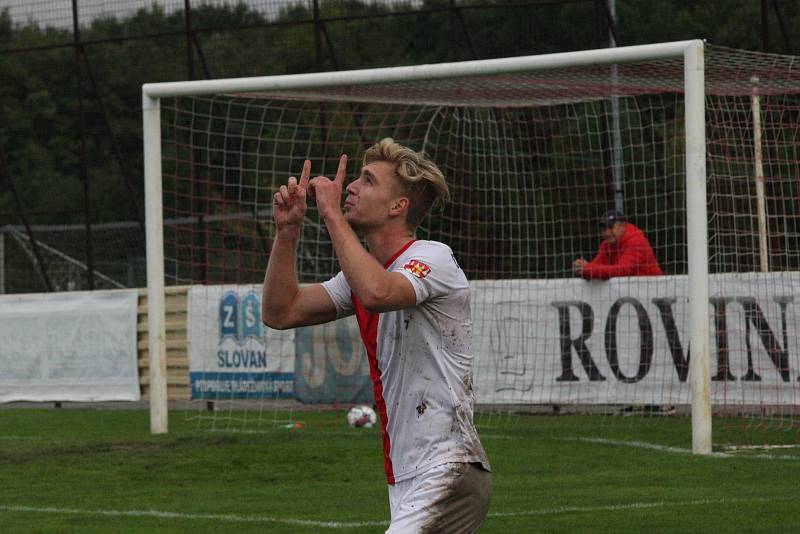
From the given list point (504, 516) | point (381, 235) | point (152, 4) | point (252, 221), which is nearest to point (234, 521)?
point (504, 516)

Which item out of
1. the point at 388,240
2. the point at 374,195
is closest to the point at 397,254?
the point at 388,240

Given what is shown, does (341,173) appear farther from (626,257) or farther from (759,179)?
(626,257)

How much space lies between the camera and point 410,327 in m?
4.89

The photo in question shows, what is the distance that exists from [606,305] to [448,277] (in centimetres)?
1065

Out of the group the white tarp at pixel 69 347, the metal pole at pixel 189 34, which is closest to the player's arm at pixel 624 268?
the white tarp at pixel 69 347

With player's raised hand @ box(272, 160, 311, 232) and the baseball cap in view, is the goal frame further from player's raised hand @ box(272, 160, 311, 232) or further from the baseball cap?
player's raised hand @ box(272, 160, 311, 232)

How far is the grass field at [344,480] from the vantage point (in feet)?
28.5

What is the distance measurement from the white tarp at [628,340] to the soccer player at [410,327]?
31.8 ft

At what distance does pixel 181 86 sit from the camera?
14258 mm

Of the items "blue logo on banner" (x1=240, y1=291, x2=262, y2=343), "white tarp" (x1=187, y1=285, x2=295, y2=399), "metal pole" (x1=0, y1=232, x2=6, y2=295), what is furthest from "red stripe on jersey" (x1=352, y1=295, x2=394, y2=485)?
"metal pole" (x1=0, y1=232, x2=6, y2=295)

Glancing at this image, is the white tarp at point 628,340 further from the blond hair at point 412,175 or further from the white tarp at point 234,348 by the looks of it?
the blond hair at point 412,175

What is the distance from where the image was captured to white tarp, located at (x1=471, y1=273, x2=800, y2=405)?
1415 centimetres

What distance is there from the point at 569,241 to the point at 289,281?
12.8 meters

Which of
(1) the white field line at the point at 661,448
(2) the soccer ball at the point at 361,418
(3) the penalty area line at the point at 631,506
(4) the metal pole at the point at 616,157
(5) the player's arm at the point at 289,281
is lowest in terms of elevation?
(3) the penalty area line at the point at 631,506
